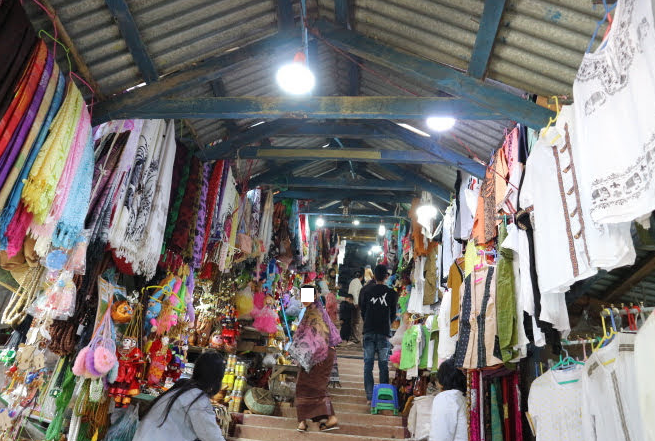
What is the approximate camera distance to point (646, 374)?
2117mm

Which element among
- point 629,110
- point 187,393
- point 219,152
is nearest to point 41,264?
point 187,393

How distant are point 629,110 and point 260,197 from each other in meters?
6.40

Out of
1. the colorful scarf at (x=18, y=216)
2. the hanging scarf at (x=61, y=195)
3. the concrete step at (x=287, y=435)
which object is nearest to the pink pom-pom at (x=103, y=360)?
the hanging scarf at (x=61, y=195)

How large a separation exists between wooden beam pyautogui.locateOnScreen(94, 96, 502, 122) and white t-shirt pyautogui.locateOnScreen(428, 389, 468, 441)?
2540 mm

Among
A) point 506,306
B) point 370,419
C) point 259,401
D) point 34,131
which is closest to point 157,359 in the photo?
point 259,401

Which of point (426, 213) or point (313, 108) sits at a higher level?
point (426, 213)

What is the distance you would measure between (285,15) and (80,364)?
12.4 feet

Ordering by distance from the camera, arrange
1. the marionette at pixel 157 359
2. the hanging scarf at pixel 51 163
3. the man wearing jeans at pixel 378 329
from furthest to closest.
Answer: the man wearing jeans at pixel 378 329
the marionette at pixel 157 359
the hanging scarf at pixel 51 163

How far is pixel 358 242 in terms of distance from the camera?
18062 mm

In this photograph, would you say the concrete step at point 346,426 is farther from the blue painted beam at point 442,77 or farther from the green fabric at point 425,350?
the blue painted beam at point 442,77

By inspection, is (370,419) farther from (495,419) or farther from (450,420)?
(450,420)

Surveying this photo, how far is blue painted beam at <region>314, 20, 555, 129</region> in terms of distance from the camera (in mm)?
3596

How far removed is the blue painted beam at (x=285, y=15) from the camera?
4375mm

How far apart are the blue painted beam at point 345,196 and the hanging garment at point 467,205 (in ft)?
8.59
